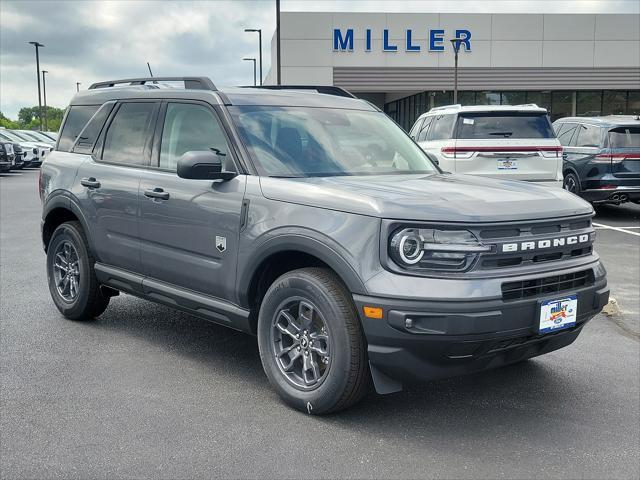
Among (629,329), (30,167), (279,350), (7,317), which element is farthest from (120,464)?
(30,167)

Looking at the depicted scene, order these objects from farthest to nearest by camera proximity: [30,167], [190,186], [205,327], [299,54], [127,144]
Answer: [299,54]
[30,167]
[205,327]
[127,144]
[190,186]

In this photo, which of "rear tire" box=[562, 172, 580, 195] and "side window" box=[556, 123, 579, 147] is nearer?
"rear tire" box=[562, 172, 580, 195]

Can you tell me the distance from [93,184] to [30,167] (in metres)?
29.5

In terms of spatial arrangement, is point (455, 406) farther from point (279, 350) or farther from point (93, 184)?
point (93, 184)

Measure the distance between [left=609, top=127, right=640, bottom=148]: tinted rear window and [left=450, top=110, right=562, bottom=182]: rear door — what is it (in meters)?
2.29

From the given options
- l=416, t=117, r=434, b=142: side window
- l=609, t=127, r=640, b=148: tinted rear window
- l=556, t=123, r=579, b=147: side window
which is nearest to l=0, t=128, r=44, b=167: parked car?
l=416, t=117, r=434, b=142: side window

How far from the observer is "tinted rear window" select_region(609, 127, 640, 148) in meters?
12.8

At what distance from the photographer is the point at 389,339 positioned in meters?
3.54

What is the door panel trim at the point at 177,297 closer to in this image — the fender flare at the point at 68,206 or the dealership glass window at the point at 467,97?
the fender flare at the point at 68,206

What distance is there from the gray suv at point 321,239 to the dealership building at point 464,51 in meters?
31.0

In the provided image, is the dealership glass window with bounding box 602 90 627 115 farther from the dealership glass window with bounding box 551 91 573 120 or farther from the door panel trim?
the door panel trim

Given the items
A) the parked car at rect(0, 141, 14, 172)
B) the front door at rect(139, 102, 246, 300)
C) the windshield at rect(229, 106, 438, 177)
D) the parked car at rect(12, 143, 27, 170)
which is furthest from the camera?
the parked car at rect(12, 143, 27, 170)

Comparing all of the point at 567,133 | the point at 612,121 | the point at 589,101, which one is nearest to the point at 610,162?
the point at 612,121

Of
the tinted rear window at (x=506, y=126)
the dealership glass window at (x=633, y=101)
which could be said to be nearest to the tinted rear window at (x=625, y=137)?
the tinted rear window at (x=506, y=126)
